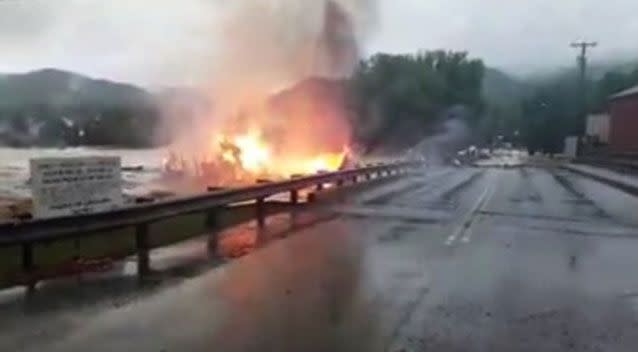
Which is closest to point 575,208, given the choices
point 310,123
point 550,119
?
point 310,123

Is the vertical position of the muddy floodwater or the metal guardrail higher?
A: the metal guardrail

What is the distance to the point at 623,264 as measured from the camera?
39.6 ft

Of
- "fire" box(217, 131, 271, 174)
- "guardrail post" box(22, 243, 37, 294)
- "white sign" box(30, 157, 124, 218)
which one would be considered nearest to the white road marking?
"white sign" box(30, 157, 124, 218)

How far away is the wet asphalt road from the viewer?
22.6 ft

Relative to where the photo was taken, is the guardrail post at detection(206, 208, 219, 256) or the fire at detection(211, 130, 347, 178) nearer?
the guardrail post at detection(206, 208, 219, 256)

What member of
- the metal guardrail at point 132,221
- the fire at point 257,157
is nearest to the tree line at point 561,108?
the fire at point 257,157

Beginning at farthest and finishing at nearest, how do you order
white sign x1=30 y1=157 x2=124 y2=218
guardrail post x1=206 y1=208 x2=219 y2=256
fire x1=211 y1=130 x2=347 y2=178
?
fire x1=211 y1=130 x2=347 y2=178 → guardrail post x1=206 y1=208 x2=219 y2=256 → white sign x1=30 y1=157 x2=124 y2=218

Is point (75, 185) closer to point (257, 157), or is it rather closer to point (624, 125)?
point (257, 157)

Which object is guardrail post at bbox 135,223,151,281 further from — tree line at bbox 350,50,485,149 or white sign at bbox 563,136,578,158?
white sign at bbox 563,136,578,158

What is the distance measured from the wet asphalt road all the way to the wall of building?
52.7 meters

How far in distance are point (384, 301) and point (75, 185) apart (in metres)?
5.19

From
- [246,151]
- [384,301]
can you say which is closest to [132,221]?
[384,301]

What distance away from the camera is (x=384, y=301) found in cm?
862

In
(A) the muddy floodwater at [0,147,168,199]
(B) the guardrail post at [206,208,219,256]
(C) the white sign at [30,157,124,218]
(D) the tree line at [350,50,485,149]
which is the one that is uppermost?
(D) the tree line at [350,50,485,149]
